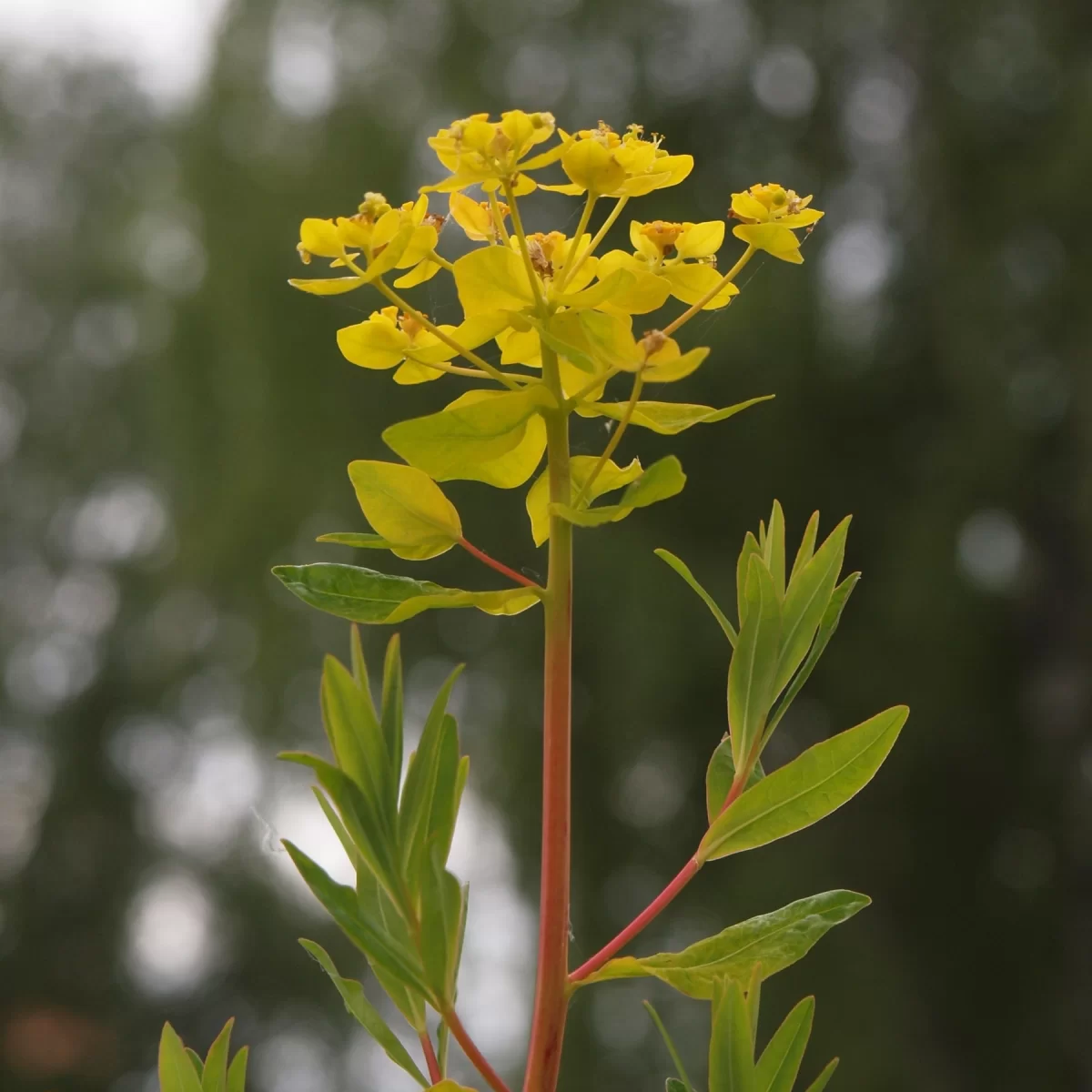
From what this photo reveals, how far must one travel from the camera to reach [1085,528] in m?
2.01

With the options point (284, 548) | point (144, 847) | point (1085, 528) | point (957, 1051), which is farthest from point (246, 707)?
point (1085, 528)

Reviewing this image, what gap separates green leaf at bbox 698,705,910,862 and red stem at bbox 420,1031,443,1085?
0.08m


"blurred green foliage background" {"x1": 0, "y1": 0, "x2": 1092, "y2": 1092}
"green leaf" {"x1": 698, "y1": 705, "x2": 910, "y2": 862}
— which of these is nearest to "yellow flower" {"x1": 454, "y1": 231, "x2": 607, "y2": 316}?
"green leaf" {"x1": 698, "y1": 705, "x2": 910, "y2": 862}

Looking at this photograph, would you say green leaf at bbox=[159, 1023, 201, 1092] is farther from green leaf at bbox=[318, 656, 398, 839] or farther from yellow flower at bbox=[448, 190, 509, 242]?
yellow flower at bbox=[448, 190, 509, 242]

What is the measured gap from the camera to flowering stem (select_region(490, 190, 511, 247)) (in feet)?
0.99

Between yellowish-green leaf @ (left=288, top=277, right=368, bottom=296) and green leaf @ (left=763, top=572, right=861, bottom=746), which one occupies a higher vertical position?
yellowish-green leaf @ (left=288, top=277, right=368, bottom=296)

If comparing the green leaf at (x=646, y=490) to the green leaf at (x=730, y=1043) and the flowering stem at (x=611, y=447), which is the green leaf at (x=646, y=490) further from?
the green leaf at (x=730, y=1043)

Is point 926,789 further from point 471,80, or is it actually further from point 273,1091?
point 471,80

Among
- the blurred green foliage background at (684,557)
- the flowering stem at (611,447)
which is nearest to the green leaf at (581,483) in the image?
the flowering stem at (611,447)

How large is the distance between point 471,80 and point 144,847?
1795 mm

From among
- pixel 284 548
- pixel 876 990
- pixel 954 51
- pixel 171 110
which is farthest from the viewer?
pixel 171 110

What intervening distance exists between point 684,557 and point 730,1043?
1714 mm

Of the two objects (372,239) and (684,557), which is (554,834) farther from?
(684,557)

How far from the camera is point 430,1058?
298 mm
